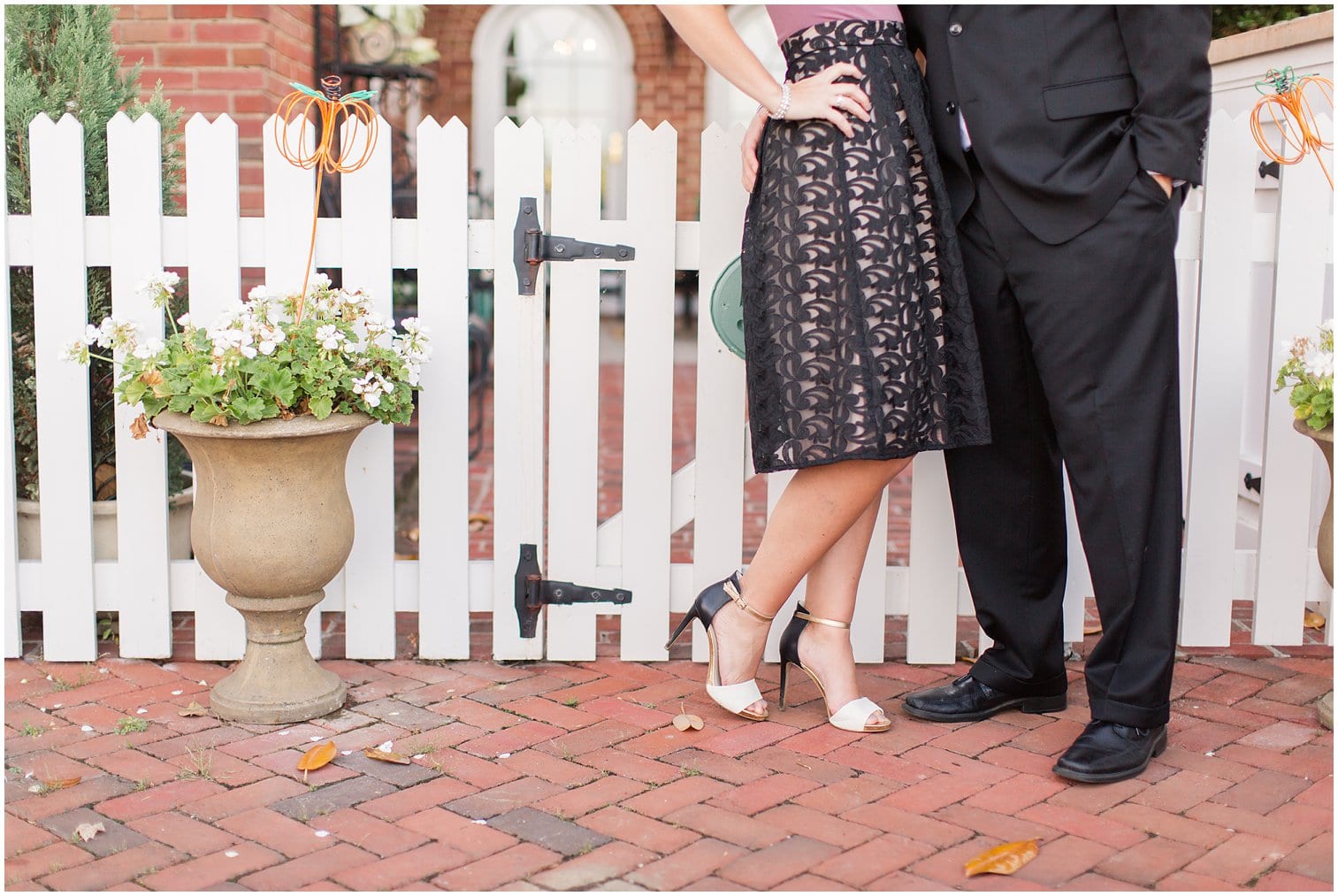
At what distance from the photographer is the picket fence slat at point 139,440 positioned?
3.04 meters

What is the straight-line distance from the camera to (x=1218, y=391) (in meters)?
3.19

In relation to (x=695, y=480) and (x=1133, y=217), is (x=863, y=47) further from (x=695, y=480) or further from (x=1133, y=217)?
(x=695, y=480)

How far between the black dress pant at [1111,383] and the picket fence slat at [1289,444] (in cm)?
84

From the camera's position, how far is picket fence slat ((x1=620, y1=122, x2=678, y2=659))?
309 cm

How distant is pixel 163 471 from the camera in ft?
10.4

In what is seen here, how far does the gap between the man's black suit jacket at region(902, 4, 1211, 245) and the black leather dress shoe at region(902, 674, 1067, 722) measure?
1.00m

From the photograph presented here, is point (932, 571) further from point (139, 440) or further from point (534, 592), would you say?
point (139, 440)

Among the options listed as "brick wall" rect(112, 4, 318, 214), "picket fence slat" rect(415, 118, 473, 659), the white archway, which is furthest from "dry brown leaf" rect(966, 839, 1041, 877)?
the white archway

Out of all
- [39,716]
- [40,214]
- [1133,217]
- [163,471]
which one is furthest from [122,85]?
[1133,217]

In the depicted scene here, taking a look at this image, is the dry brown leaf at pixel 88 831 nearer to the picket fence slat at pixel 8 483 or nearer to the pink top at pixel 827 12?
the picket fence slat at pixel 8 483

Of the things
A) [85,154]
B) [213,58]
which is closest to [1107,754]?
[85,154]

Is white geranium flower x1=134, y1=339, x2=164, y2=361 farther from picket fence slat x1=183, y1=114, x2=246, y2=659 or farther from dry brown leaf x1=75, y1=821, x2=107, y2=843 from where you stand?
dry brown leaf x1=75, y1=821, x2=107, y2=843

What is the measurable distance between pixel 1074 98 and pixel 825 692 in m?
1.28

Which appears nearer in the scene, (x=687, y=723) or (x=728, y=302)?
(x=687, y=723)
